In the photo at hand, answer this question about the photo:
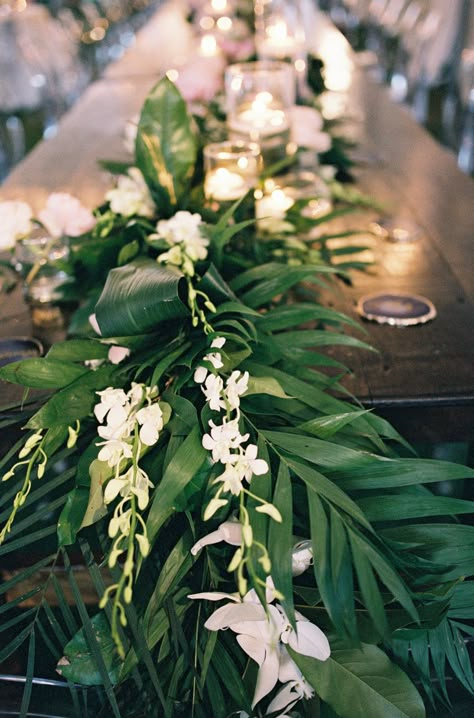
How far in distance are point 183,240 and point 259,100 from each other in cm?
69

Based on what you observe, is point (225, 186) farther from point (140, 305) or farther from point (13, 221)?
point (140, 305)

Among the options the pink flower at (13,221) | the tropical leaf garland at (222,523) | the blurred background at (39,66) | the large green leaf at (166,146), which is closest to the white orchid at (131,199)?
the large green leaf at (166,146)

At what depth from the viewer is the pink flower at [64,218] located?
1135 mm

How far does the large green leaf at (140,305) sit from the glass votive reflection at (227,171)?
377mm

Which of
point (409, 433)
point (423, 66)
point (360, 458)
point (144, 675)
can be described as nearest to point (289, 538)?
point (360, 458)

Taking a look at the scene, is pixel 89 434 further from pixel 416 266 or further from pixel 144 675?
pixel 416 266

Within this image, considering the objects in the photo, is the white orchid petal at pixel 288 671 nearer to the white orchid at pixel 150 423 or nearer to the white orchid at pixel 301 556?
the white orchid at pixel 301 556

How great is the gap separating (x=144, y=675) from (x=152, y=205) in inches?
25.9

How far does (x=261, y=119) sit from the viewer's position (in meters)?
1.46

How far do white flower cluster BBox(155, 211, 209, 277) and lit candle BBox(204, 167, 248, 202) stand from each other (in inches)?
7.0

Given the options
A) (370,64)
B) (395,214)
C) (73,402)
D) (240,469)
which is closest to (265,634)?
(240,469)

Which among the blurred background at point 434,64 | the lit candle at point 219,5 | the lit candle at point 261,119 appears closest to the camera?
the lit candle at point 261,119

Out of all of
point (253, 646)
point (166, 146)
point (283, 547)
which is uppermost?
point (166, 146)

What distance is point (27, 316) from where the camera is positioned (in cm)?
114
